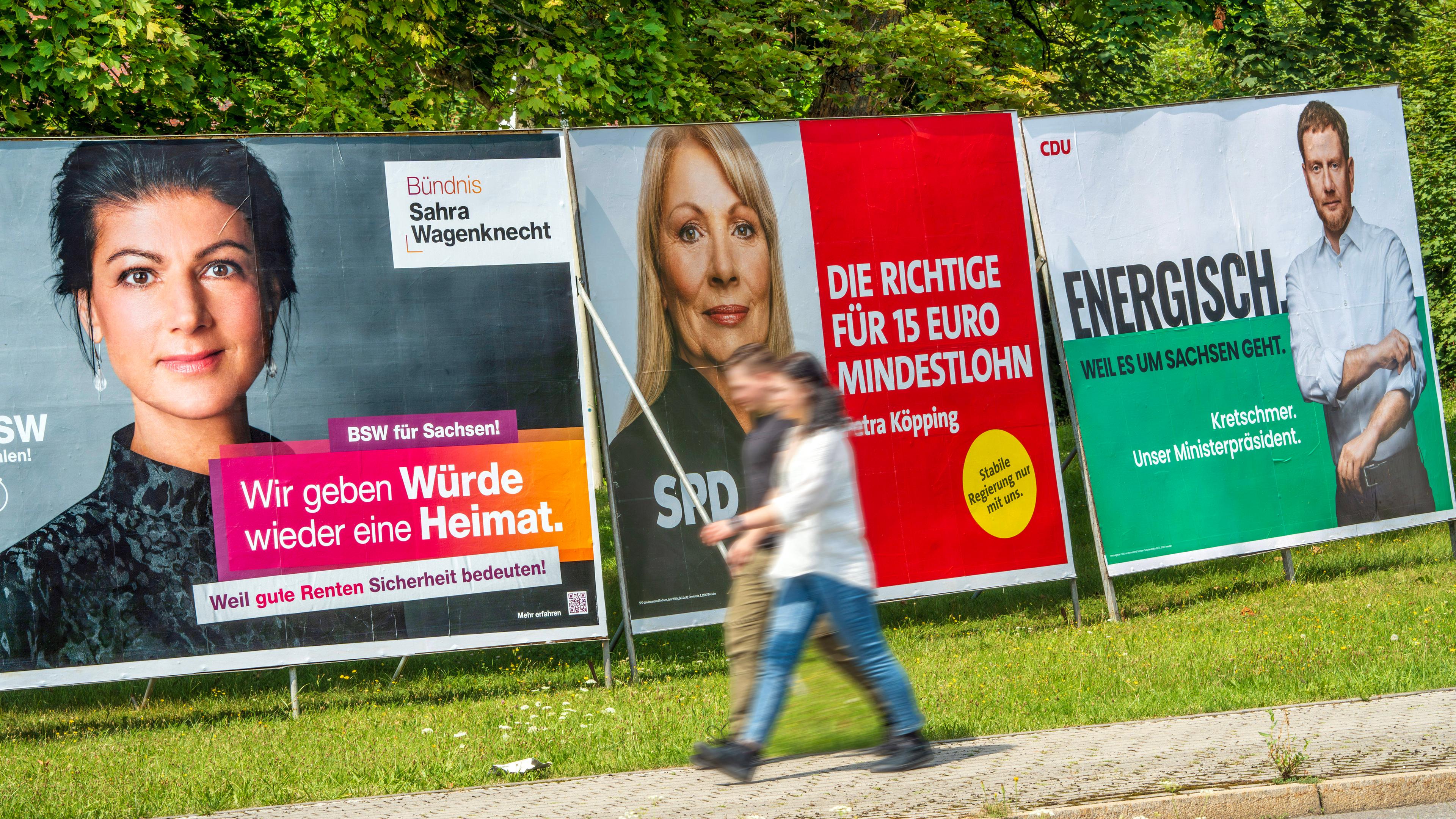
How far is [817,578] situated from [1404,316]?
7.49 m

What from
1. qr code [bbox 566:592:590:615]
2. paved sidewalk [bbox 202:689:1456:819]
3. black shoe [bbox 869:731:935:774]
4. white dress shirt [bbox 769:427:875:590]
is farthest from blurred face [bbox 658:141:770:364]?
black shoe [bbox 869:731:935:774]

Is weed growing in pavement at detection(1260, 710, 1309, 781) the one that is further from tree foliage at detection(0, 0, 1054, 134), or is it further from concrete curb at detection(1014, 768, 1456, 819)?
tree foliage at detection(0, 0, 1054, 134)

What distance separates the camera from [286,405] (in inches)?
309

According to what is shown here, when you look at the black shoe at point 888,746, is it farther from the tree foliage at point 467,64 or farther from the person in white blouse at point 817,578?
the tree foliage at point 467,64

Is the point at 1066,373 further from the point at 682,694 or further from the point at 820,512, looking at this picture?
A: the point at 820,512

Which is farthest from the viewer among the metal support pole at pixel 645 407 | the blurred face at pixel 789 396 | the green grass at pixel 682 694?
the metal support pole at pixel 645 407

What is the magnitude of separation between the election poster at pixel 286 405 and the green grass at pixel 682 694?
0.63m

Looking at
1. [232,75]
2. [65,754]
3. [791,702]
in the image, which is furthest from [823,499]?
[232,75]

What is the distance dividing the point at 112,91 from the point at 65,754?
18.6ft

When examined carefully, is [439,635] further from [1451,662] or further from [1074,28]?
[1074,28]

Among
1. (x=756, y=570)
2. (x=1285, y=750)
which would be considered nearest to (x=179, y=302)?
(x=756, y=570)

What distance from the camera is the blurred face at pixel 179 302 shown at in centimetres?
760

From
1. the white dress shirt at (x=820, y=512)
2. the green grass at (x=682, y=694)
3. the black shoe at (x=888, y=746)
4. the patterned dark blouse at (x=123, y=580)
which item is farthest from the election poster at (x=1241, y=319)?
the patterned dark blouse at (x=123, y=580)

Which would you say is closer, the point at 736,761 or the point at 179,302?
the point at 736,761
